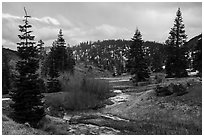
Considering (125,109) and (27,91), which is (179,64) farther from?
(27,91)

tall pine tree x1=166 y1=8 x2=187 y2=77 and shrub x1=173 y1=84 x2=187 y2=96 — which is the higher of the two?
tall pine tree x1=166 y1=8 x2=187 y2=77

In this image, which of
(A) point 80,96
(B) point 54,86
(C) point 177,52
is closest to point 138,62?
(C) point 177,52

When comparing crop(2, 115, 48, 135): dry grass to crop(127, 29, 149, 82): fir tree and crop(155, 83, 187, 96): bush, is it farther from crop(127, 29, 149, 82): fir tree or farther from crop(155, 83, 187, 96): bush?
crop(127, 29, 149, 82): fir tree

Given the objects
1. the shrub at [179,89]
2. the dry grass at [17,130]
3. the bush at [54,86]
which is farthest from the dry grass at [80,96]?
the dry grass at [17,130]

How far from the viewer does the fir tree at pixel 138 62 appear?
54.4 m

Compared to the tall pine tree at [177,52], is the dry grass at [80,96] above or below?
below

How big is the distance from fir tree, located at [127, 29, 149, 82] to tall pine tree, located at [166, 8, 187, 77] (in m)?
5.58

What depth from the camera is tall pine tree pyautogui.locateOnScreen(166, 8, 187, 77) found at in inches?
2093

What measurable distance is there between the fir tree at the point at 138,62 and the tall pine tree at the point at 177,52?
5581 millimetres

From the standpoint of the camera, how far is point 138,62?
55062 millimetres

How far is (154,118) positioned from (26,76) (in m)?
14.6

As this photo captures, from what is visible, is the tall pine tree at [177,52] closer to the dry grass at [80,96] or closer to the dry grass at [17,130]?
the dry grass at [80,96]

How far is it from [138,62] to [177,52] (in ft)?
28.9

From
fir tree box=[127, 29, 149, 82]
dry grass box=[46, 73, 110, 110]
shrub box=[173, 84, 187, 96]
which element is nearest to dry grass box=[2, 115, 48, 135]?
dry grass box=[46, 73, 110, 110]
